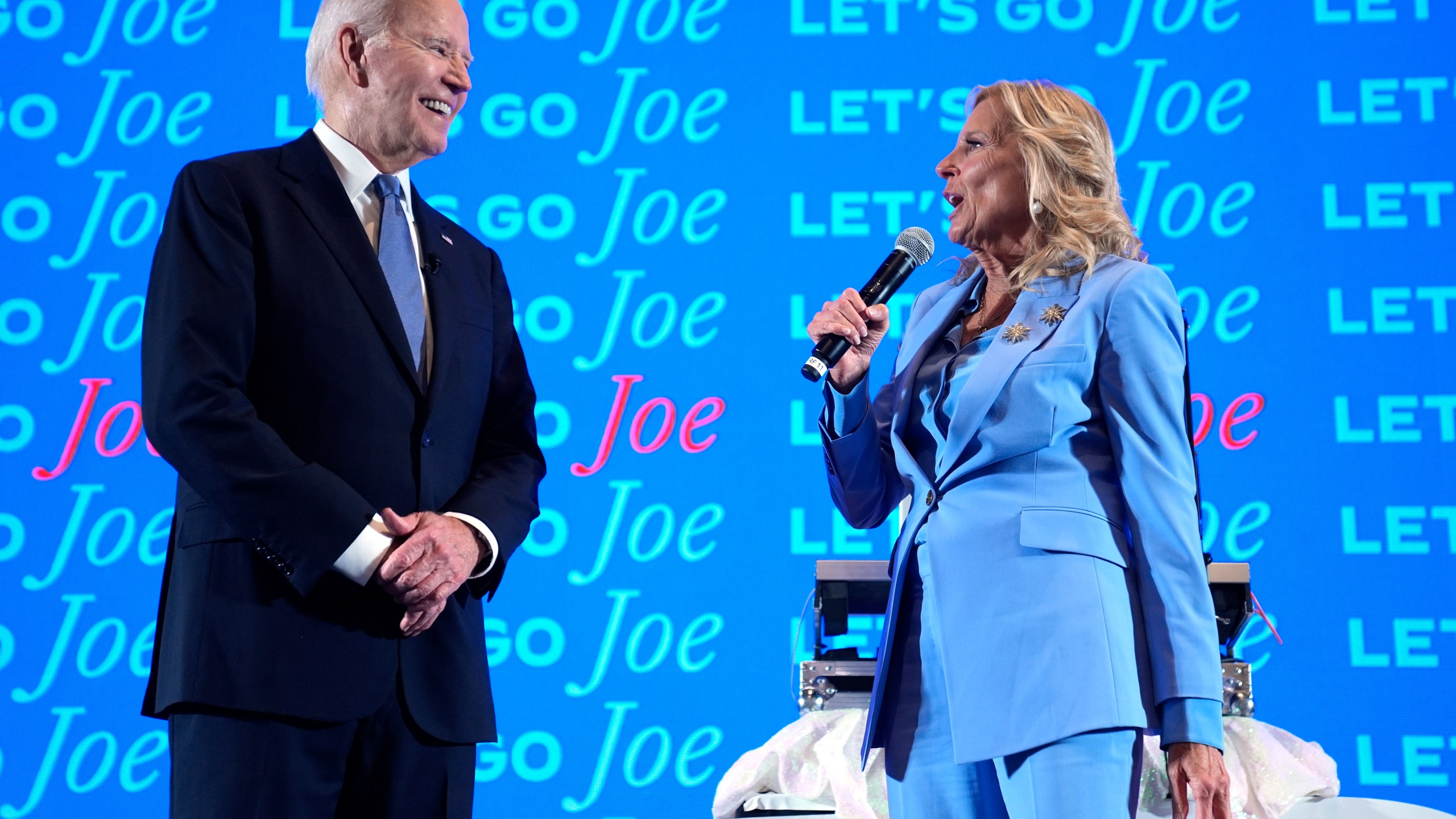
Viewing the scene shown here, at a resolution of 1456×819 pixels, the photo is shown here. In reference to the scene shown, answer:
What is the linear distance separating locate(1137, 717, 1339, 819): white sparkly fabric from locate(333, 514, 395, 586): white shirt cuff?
4.67ft

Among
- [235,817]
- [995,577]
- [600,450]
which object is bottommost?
[235,817]

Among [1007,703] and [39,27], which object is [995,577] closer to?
[1007,703]

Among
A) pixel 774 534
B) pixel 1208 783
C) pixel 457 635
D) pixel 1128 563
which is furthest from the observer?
pixel 774 534

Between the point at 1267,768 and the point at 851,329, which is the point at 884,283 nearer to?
the point at 851,329

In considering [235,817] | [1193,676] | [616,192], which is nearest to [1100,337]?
[1193,676]

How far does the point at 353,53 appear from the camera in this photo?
6.05 feet

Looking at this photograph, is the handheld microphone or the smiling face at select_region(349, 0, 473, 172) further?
the smiling face at select_region(349, 0, 473, 172)

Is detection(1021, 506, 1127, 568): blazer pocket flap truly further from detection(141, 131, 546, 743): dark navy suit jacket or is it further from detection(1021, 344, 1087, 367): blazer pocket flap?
detection(141, 131, 546, 743): dark navy suit jacket

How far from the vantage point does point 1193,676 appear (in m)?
1.41

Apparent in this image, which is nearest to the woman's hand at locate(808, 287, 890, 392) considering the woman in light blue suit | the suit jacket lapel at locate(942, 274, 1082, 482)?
the woman in light blue suit

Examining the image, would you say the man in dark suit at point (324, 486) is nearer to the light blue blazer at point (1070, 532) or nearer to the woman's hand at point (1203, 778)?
the light blue blazer at point (1070, 532)

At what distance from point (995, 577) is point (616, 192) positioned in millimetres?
2537

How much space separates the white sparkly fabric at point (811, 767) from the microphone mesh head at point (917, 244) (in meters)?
0.93

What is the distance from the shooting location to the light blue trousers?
1.37 meters
